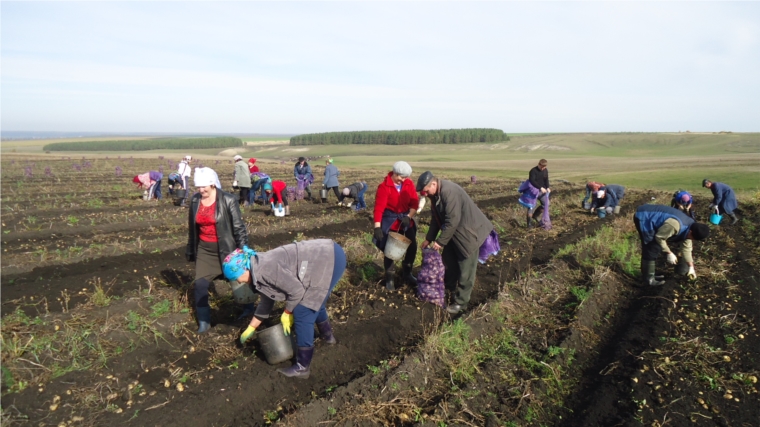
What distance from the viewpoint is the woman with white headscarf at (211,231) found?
14.9 feet

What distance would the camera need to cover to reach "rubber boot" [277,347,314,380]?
406 centimetres

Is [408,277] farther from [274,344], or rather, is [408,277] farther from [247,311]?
[274,344]

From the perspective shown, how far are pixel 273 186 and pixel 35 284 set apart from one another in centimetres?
639

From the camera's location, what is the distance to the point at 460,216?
5168 mm

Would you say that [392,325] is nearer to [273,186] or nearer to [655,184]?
[273,186]

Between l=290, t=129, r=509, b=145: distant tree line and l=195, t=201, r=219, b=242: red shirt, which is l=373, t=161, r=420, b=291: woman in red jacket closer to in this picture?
l=195, t=201, r=219, b=242: red shirt

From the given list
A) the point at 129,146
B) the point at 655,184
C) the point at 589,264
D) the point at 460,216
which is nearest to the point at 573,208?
the point at 589,264

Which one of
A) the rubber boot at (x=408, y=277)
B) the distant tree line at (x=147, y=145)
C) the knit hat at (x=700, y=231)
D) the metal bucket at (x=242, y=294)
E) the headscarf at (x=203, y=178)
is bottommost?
the rubber boot at (x=408, y=277)

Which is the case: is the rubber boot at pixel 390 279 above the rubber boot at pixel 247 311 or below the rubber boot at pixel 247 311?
above

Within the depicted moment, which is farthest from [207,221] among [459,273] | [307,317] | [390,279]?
[459,273]

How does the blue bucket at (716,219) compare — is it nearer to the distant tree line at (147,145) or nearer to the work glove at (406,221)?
the work glove at (406,221)

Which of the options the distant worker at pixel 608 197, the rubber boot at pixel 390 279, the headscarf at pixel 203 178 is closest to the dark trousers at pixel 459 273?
the rubber boot at pixel 390 279

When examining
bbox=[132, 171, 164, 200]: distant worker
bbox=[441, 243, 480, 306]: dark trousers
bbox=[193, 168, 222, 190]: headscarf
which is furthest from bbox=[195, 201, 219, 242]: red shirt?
bbox=[132, 171, 164, 200]: distant worker

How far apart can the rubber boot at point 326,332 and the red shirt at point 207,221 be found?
1.52 m
